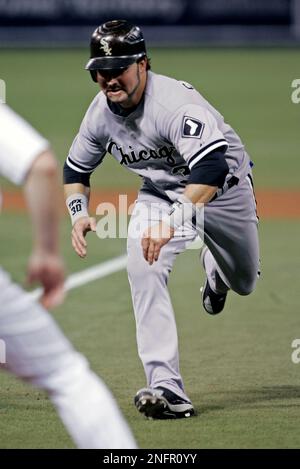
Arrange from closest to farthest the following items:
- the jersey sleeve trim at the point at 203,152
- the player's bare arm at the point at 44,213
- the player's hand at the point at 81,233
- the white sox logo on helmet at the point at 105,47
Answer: the player's bare arm at the point at 44,213 < the jersey sleeve trim at the point at 203,152 < the white sox logo on helmet at the point at 105,47 < the player's hand at the point at 81,233

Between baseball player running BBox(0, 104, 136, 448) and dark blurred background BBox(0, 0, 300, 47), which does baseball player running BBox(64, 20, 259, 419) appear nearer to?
baseball player running BBox(0, 104, 136, 448)

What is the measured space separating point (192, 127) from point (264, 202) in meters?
8.28

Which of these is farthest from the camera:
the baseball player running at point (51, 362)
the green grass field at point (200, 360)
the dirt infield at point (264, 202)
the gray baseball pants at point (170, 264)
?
the dirt infield at point (264, 202)

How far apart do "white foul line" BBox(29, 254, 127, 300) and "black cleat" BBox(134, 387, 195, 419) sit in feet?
12.2

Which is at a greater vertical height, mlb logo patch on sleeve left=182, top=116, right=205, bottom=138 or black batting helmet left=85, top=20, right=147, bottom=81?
black batting helmet left=85, top=20, right=147, bottom=81

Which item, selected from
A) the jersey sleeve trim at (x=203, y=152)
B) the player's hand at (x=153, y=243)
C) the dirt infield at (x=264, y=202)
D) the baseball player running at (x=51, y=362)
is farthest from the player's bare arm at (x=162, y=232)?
the dirt infield at (x=264, y=202)

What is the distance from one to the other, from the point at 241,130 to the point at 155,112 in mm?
14120

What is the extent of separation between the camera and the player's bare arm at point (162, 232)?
564cm

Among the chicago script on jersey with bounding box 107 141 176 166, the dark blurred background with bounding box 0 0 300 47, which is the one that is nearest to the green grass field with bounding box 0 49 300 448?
the chicago script on jersey with bounding box 107 141 176 166

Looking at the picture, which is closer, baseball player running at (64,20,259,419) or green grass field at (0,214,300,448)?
green grass field at (0,214,300,448)

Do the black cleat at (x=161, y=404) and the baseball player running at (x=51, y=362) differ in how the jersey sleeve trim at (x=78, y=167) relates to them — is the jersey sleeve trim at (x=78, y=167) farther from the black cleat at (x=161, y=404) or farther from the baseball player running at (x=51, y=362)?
the baseball player running at (x=51, y=362)

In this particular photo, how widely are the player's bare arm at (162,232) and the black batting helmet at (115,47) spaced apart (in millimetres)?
794

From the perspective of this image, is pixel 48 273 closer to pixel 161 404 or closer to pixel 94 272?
pixel 161 404

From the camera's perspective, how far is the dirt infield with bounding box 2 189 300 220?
13.6 meters
